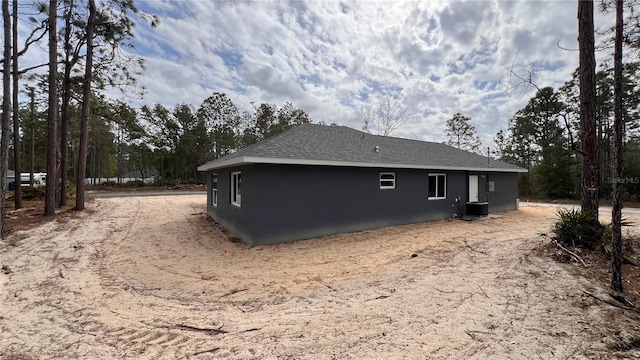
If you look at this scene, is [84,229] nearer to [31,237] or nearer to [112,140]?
[31,237]

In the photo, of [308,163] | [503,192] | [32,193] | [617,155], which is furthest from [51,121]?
[503,192]

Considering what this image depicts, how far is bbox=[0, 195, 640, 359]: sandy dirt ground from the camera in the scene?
303 centimetres

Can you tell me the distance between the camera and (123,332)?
134 inches

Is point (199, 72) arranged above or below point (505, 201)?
above

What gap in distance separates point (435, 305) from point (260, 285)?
2.84 m

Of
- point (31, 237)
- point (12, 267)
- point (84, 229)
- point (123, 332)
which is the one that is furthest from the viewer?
point (84, 229)

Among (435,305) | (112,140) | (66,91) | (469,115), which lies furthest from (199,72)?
(469,115)

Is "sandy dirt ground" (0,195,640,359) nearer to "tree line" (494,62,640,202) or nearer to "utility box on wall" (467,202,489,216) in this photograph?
"utility box on wall" (467,202,489,216)

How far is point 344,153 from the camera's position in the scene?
935cm

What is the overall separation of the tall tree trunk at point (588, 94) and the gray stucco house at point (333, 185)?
4831 mm

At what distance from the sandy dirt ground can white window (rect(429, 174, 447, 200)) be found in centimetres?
409

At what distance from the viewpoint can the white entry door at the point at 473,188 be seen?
12.9 metres

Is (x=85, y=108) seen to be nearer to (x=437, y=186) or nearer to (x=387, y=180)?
(x=387, y=180)

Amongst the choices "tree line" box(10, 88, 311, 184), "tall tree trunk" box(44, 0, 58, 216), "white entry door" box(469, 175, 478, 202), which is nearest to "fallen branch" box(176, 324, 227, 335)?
"tall tree trunk" box(44, 0, 58, 216)
